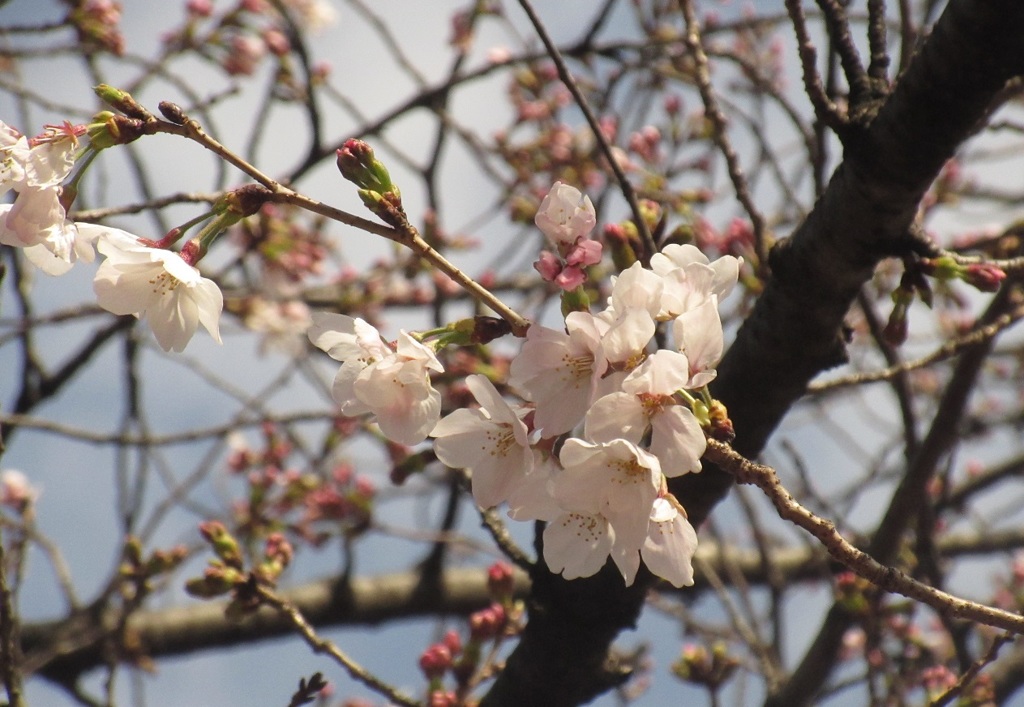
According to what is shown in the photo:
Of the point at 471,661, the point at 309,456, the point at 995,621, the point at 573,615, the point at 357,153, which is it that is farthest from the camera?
the point at 309,456

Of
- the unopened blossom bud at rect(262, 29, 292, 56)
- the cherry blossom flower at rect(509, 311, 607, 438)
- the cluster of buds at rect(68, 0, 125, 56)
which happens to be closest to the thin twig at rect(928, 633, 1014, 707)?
the cherry blossom flower at rect(509, 311, 607, 438)

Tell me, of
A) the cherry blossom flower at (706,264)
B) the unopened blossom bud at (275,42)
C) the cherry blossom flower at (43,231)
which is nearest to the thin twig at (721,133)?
the cherry blossom flower at (706,264)

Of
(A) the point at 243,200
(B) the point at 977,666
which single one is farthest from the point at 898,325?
(A) the point at 243,200

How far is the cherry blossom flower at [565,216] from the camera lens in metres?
1.15

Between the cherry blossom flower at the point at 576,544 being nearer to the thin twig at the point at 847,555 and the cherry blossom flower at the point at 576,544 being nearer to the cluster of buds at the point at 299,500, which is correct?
the thin twig at the point at 847,555

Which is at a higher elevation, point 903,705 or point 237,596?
point 903,705

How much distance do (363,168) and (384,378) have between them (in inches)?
10.7

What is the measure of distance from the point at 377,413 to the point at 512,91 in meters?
4.87

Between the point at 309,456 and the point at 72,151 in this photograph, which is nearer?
the point at 72,151

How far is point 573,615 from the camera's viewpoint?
1.61 metres

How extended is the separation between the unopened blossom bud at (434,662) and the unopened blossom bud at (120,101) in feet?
4.46

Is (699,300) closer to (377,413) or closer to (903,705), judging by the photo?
(377,413)

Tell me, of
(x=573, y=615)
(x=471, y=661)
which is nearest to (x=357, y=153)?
(x=573, y=615)

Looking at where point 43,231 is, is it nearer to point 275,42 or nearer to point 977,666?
point 977,666
